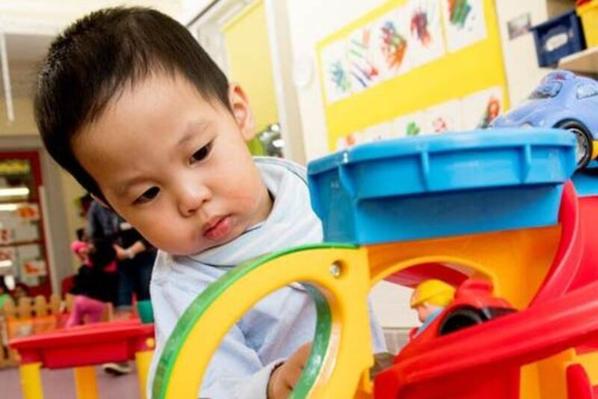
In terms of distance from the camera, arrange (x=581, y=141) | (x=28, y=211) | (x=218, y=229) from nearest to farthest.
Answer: (x=581, y=141) → (x=218, y=229) → (x=28, y=211)

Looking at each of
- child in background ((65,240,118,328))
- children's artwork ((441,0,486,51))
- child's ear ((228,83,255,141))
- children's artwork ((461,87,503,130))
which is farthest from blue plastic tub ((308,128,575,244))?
child in background ((65,240,118,328))

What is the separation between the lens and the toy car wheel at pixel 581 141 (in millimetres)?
431

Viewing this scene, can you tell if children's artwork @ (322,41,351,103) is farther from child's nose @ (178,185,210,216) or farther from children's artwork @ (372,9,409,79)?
child's nose @ (178,185,210,216)

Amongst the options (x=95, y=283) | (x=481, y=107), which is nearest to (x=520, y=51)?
(x=481, y=107)

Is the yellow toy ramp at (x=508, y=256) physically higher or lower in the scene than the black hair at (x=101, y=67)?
lower

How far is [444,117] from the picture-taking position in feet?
6.19

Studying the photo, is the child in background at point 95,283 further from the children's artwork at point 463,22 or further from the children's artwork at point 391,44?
the children's artwork at point 463,22

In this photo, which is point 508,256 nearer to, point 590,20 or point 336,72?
point 590,20

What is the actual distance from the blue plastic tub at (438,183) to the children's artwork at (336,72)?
1.94 meters

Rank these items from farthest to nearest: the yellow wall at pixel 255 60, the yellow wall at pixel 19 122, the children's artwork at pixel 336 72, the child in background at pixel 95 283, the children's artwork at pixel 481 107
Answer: the yellow wall at pixel 19 122
the child in background at pixel 95 283
the yellow wall at pixel 255 60
the children's artwork at pixel 336 72
the children's artwork at pixel 481 107

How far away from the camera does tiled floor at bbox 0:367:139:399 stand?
7.29ft

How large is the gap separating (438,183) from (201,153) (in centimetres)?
25

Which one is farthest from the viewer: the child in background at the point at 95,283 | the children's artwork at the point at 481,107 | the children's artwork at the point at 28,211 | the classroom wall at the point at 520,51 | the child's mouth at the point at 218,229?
the children's artwork at the point at 28,211

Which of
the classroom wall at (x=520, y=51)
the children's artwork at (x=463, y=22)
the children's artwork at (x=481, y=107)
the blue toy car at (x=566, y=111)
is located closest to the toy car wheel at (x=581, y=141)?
the blue toy car at (x=566, y=111)
